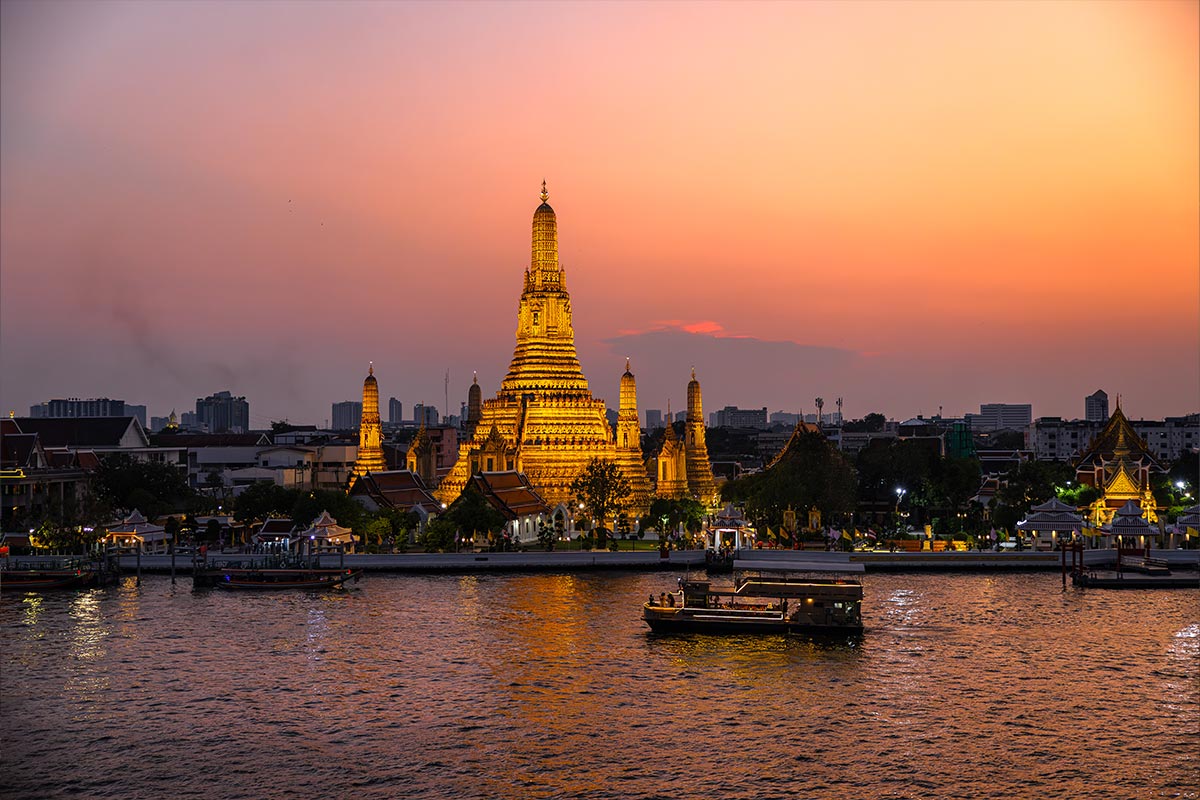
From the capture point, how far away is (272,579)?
62.9 m

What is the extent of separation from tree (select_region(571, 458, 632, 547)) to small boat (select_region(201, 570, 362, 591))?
1972 centimetres

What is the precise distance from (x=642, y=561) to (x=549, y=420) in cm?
2517

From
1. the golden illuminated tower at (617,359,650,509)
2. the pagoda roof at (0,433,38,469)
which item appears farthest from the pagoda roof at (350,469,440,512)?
the pagoda roof at (0,433,38,469)

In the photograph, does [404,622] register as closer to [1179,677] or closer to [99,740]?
[99,740]

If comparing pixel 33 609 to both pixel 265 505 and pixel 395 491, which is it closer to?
pixel 265 505

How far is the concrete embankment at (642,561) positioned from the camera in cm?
6650

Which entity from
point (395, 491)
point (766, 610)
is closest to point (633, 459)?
point (395, 491)

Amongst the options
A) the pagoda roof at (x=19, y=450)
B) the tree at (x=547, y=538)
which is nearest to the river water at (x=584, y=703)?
the tree at (x=547, y=538)

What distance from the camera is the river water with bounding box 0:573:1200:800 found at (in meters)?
31.6

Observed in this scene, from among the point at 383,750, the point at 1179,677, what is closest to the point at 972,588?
the point at 1179,677

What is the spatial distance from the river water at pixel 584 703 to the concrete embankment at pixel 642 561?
10.7m

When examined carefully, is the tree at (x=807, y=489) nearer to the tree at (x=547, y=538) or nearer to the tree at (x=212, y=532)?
the tree at (x=547, y=538)

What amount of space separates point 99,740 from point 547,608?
22.9 m

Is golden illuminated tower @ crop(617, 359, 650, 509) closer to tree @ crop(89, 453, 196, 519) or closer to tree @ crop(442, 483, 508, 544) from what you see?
tree @ crop(442, 483, 508, 544)
